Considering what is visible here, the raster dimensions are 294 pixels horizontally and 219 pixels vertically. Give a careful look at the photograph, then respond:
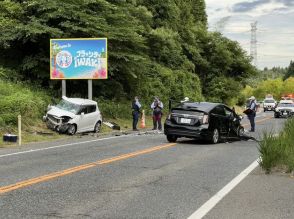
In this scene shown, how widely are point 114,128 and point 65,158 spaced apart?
14251 mm

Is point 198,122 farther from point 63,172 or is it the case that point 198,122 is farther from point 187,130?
point 63,172

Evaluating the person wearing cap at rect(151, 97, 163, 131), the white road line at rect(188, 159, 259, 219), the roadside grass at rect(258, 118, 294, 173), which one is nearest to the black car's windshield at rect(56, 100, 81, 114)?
the person wearing cap at rect(151, 97, 163, 131)

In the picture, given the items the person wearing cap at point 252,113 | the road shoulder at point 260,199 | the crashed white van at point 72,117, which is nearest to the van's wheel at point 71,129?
the crashed white van at point 72,117

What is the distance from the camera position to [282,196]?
345 inches

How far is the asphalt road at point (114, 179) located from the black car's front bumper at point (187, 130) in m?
1.24

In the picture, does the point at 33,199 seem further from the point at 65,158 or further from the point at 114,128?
the point at 114,128

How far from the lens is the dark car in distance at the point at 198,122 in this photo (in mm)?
18453

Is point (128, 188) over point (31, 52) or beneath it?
beneath

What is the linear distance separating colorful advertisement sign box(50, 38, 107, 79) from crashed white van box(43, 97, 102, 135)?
380 centimetres

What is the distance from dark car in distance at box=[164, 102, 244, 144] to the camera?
1845 centimetres

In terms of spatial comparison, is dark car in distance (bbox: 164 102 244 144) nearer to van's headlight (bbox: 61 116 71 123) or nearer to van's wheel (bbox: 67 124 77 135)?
van's wheel (bbox: 67 124 77 135)

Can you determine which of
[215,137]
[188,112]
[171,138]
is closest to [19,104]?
[171,138]

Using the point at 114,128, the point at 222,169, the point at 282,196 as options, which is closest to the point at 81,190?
the point at 282,196

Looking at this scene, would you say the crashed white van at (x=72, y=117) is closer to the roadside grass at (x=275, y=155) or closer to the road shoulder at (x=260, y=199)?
the roadside grass at (x=275, y=155)
